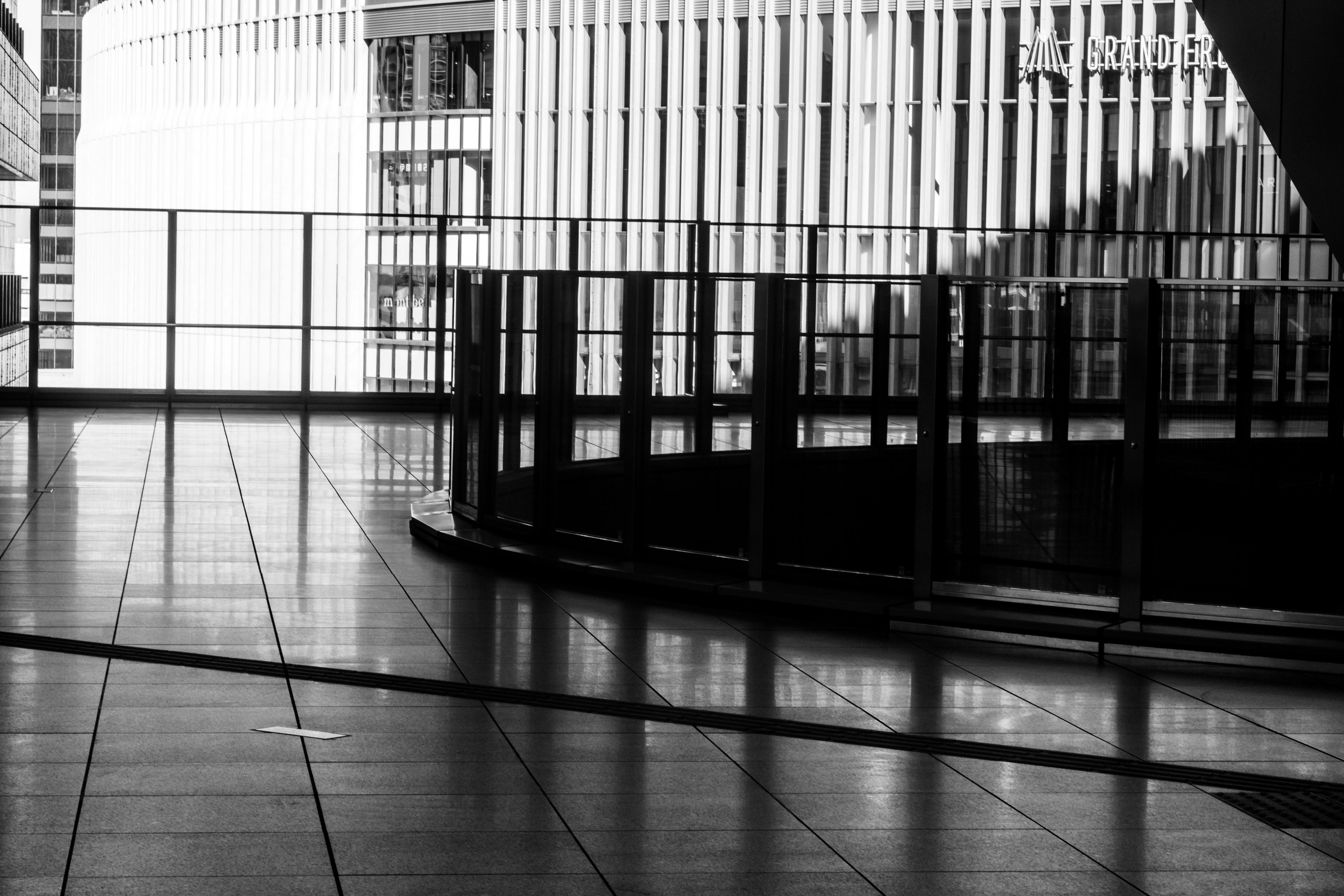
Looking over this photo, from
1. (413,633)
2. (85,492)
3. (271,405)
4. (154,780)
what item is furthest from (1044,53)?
(154,780)

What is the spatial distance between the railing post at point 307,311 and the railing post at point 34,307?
191cm

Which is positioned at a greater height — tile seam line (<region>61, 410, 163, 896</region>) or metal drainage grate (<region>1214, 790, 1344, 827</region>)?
tile seam line (<region>61, 410, 163, 896</region>)

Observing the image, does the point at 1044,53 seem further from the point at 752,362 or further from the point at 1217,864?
the point at 1217,864

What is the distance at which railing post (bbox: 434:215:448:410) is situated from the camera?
2209 cm

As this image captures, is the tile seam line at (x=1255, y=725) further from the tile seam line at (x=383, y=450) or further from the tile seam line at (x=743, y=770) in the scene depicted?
the tile seam line at (x=383, y=450)

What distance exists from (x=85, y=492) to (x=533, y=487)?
4.42 metres

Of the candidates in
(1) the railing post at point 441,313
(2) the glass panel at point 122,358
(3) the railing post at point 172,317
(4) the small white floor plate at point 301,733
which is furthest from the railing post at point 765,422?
(2) the glass panel at point 122,358

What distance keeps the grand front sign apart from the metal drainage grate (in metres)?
39.9

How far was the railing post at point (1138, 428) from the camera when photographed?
8.62 metres

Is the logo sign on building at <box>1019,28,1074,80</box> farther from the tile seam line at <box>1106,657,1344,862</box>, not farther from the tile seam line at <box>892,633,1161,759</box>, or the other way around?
the tile seam line at <box>1106,657,1344,862</box>

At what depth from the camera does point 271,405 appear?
23859 millimetres

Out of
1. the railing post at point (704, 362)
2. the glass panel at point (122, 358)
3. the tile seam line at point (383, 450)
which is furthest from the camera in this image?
the glass panel at point (122, 358)

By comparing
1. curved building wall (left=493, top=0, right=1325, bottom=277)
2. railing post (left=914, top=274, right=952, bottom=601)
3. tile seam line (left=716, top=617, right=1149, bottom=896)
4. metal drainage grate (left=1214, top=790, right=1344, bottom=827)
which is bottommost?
metal drainage grate (left=1214, top=790, right=1344, bottom=827)

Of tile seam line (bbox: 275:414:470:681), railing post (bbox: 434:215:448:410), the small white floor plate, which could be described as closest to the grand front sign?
railing post (bbox: 434:215:448:410)
